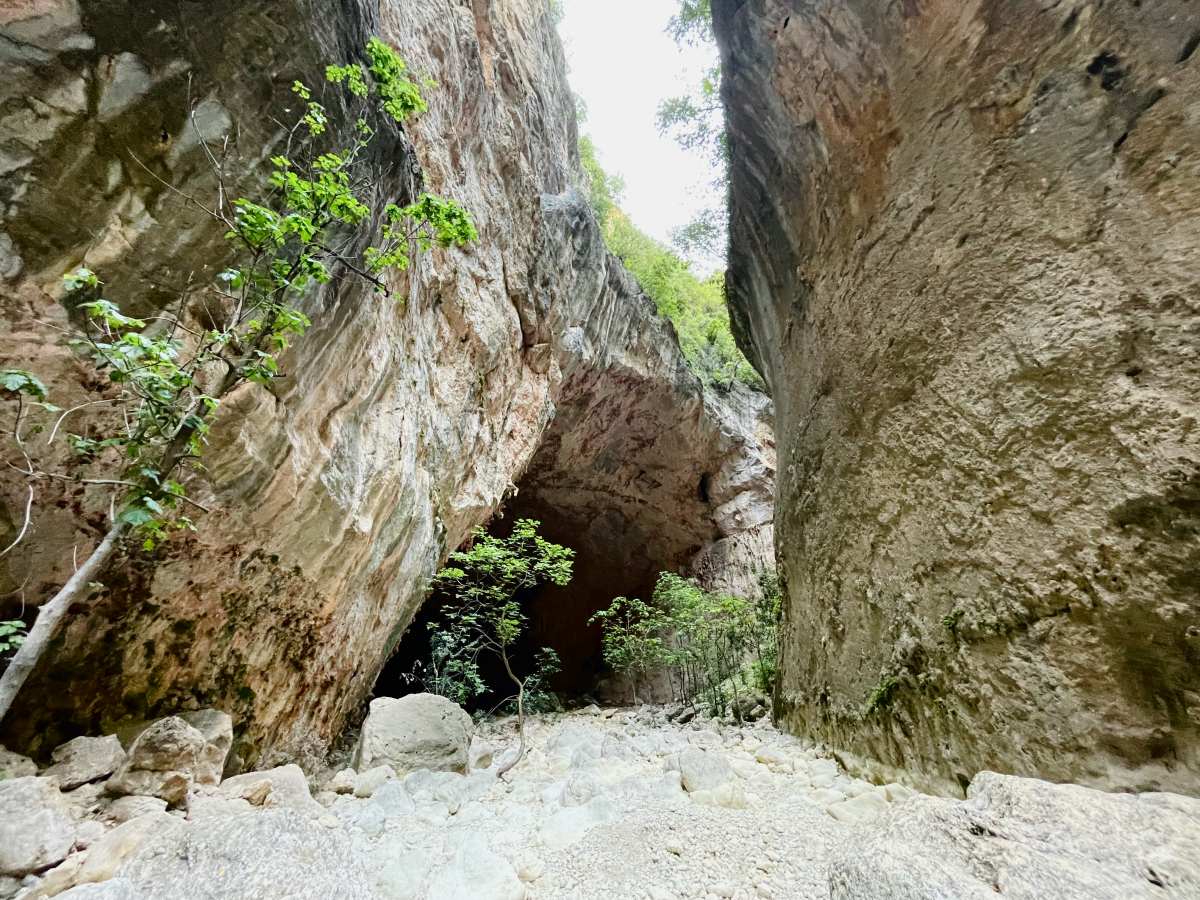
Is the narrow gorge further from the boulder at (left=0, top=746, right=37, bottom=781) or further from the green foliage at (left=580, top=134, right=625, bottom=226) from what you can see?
the green foliage at (left=580, top=134, right=625, bottom=226)

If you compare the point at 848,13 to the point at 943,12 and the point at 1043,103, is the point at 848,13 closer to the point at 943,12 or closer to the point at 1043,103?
the point at 943,12

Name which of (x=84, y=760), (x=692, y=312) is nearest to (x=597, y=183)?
(x=692, y=312)

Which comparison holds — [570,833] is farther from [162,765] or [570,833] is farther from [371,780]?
[162,765]

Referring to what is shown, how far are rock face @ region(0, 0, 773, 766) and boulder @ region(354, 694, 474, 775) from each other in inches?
21.7

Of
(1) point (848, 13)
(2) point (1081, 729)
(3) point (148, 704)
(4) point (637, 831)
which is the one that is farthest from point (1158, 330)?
(3) point (148, 704)

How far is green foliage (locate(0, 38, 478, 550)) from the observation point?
2.23m

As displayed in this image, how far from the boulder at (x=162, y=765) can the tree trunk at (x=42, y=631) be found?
2.23ft

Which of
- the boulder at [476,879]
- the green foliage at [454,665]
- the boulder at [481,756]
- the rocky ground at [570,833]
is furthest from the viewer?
the green foliage at [454,665]

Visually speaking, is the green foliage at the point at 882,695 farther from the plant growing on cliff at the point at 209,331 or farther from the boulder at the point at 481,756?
Answer: the plant growing on cliff at the point at 209,331

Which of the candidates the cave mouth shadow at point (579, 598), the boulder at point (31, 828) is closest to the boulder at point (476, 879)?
the boulder at point (31, 828)

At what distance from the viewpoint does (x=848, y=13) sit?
453 centimetres

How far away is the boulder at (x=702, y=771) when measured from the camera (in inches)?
129

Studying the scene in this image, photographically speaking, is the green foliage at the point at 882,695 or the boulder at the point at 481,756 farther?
the boulder at the point at 481,756

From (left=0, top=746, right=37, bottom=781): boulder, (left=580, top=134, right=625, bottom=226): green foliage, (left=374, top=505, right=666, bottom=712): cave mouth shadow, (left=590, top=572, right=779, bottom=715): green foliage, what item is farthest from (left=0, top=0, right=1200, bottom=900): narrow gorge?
(left=580, top=134, right=625, bottom=226): green foliage
